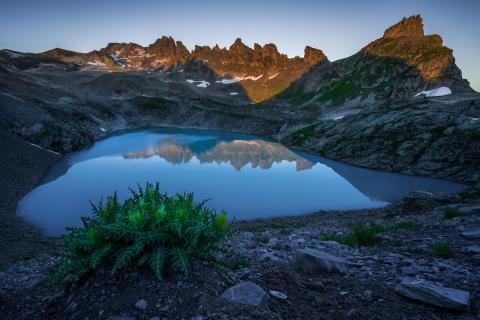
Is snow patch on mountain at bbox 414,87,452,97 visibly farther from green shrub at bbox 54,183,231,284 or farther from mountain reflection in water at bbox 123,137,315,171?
green shrub at bbox 54,183,231,284

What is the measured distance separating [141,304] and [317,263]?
4.43m

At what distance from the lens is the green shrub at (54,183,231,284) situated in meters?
5.33

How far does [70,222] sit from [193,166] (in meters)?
31.2

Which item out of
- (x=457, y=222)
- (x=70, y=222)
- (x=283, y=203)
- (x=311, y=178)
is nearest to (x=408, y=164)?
(x=311, y=178)

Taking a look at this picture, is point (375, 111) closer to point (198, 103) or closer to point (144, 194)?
point (144, 194)

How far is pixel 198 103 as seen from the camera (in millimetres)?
163375

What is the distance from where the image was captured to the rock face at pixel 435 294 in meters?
5.48

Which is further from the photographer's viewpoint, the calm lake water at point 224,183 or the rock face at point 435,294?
the calm lake water at point 224,183

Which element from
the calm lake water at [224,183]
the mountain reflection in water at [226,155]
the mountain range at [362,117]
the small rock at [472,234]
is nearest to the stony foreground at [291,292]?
the small rock at [472,234]

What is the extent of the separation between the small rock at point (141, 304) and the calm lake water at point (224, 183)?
81.8ft

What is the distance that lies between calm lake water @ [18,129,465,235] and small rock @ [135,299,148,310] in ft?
81.8

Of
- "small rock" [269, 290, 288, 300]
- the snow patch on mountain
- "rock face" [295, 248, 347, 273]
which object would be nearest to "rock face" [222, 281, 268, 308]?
"small rock" [269, 290, 288, 300]

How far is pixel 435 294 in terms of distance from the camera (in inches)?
227

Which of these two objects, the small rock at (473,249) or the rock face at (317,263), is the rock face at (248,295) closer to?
the rock face at (317,263)
